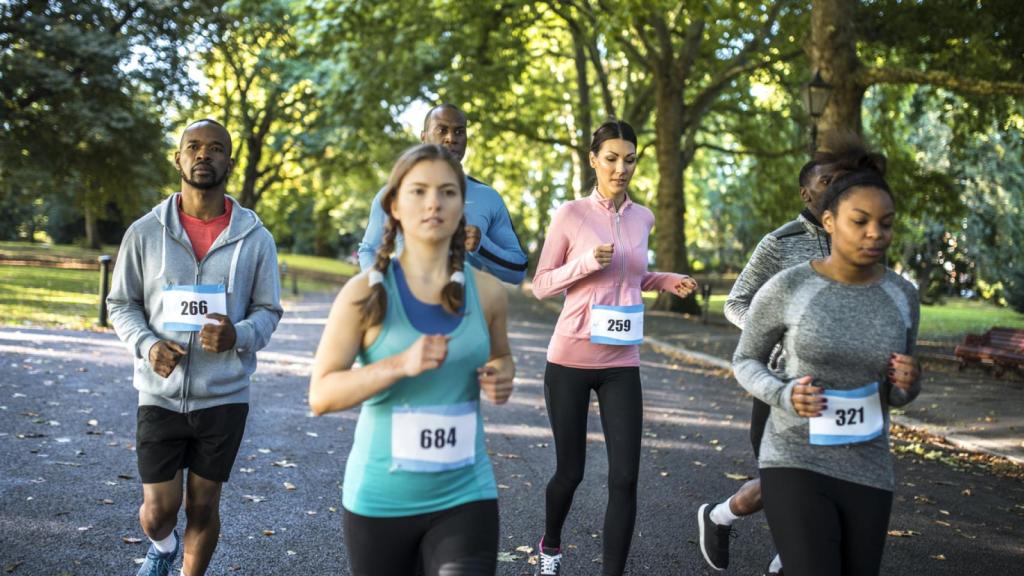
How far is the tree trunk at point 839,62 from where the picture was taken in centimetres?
1429

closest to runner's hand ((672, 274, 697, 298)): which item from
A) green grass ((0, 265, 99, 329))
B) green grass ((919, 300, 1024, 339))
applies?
green grass ((0, 265, 99, 329))

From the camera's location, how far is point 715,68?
2769 centimetres

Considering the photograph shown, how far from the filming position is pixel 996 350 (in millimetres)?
15312

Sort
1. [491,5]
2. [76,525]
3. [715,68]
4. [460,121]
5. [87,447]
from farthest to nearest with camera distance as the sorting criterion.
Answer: [715,68] → [491,5] → [87,447] → [76,525] → [460,121]

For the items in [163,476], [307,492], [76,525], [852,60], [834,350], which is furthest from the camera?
[852,60]

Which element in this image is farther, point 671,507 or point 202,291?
point 671,507

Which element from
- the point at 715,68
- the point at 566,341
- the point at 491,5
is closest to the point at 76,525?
the point at 566,341

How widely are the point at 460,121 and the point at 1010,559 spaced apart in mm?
3932

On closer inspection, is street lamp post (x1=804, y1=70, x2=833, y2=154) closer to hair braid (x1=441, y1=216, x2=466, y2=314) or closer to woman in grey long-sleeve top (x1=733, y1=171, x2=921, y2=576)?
woman in grey long-sleeve top (x1=733, y1=171, x2=921, y2=576)

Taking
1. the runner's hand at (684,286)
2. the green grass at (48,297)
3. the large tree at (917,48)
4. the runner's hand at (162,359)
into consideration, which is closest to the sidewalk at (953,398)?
the large tree at (917,48)

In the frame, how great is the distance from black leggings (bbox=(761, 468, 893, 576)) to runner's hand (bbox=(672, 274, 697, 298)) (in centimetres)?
168

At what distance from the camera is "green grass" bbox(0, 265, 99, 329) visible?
1797 cm

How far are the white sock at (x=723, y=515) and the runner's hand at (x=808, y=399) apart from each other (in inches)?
78.8

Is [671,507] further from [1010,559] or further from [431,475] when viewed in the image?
[431,475]
